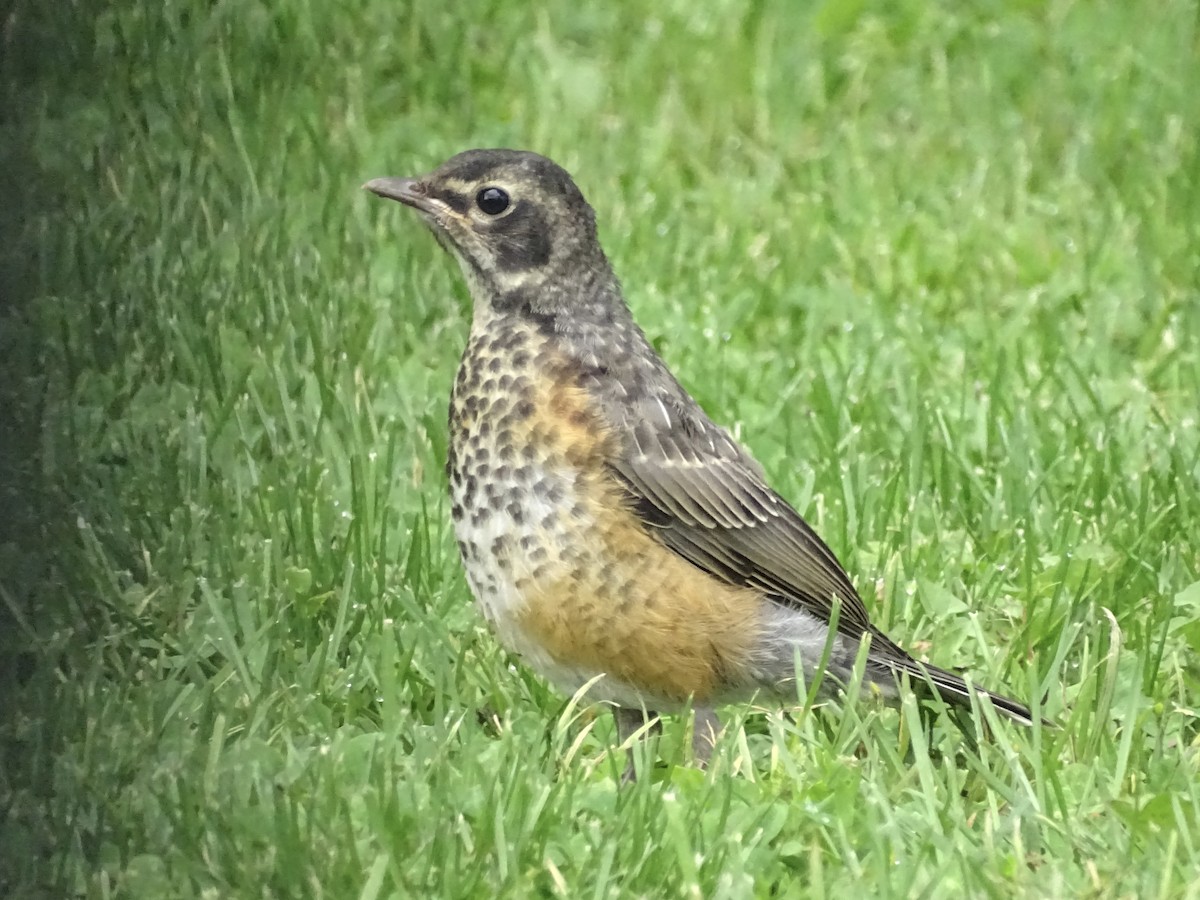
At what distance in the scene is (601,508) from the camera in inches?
185

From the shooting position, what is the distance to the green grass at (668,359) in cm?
420

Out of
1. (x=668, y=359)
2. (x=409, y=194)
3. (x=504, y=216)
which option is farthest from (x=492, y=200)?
(x=668, y=359)

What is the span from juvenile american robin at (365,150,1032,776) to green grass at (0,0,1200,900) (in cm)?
18

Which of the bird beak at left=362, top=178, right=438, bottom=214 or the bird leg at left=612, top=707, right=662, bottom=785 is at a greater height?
the bird beak at left=362, top=178, right=438, bottom=214

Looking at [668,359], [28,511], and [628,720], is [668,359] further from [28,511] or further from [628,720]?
[28,511]

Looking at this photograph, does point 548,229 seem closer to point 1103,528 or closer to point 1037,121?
point 1103,528

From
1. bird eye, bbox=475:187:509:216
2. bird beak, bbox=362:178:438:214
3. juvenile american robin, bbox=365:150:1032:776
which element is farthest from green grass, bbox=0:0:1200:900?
bird eye, bbox=475:187:509:216

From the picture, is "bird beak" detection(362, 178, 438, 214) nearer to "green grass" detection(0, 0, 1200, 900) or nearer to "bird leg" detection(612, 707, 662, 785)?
"green grass" detection(0, 0, 1200, 900)

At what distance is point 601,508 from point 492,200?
897 millimetres

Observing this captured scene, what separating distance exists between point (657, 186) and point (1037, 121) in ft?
6.64

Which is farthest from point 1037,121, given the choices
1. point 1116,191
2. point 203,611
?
point 203,611

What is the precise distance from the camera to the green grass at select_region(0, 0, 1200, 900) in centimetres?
420

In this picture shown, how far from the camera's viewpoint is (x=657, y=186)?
8734 mm

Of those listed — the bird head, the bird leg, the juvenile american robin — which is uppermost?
the bird head
